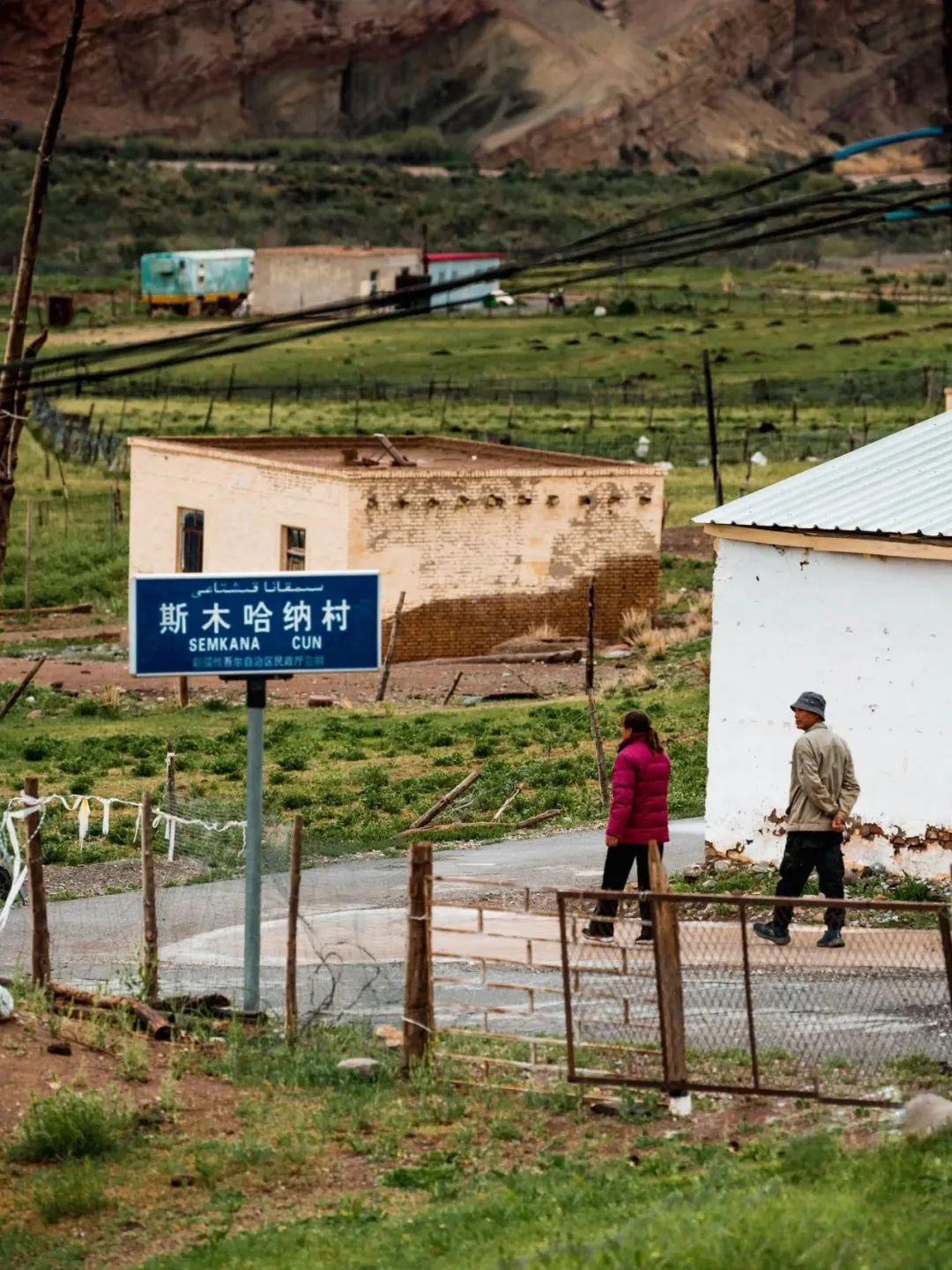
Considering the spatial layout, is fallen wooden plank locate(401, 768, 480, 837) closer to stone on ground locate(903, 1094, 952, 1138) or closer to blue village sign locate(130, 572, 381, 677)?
blue village sign locate(130, 572, 381, 677)

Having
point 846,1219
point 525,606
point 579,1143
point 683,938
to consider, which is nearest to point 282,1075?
point 579,1143

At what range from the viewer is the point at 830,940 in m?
12.9

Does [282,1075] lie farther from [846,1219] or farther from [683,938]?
[846,1219]

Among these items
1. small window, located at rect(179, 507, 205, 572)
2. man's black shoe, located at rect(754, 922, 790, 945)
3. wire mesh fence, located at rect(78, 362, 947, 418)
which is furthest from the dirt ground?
wire mesh fence, located at rect(78, 362, 947, 418)

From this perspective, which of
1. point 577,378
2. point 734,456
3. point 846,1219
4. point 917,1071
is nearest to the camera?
point 846,1219

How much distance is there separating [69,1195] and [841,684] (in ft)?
27.7

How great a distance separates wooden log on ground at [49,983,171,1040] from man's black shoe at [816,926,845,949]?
11.5 feet

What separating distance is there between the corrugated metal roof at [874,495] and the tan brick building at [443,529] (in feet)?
59.0

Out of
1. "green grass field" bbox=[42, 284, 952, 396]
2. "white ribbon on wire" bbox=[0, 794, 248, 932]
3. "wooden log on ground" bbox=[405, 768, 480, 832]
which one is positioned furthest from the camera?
"green grass field" bbox=[42, 284, 952, 396]

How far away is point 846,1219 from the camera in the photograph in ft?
28.6

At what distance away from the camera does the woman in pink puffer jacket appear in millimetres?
14789

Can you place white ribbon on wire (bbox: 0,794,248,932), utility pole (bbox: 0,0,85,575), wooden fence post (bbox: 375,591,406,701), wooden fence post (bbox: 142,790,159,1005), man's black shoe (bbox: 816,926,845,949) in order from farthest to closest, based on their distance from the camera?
wooden fence post (bbox: 375,591,406,701), utility pole (bbox: 0,0,85,575), white ribbon on wire (bbox: 0,794,248,932), wooden fence post (bbox: 142,790,159,1005), man's black shoe (bbox: 816,926,845,949)

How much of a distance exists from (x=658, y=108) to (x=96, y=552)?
452 feet

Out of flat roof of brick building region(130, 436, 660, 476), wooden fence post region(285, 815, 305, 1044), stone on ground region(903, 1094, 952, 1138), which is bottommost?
stone on ground region(903, 1094, 952, 1138)
